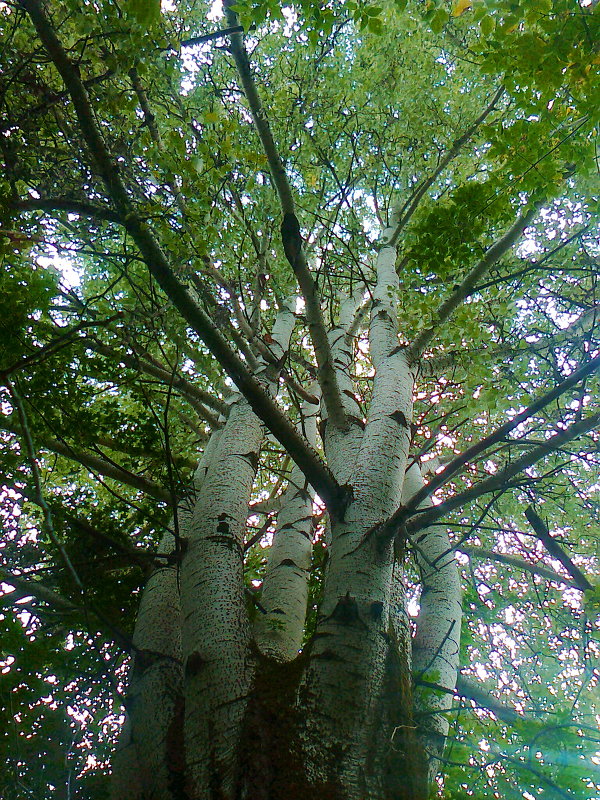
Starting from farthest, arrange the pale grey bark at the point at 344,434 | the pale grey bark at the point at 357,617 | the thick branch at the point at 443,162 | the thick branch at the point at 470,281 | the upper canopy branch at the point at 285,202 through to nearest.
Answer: the thick branch at the point at 443,162 < the thick branch at the point at 470,281 < the pale grey bark at the point at 344,434 < the upper canopy branch at the point at 285,202 < the pale grey bark at the point at 357,617

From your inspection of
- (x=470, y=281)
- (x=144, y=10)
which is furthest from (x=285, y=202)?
(x=470, y=281)

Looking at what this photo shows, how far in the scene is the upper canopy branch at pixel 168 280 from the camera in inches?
86.8

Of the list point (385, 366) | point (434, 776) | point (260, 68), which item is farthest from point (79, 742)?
point (260, 68)

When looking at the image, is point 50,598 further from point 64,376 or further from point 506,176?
point 506,176

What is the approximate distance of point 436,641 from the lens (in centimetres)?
289

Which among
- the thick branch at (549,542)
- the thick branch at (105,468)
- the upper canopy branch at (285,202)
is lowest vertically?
the thick branch at (549,542)

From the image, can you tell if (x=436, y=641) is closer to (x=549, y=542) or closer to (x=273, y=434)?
(x=549, y=542)

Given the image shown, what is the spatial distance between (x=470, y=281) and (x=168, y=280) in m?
2.15

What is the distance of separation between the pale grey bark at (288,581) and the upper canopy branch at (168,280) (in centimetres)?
62

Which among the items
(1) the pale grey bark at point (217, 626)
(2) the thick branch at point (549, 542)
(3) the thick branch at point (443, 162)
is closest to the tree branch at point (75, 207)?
(1) the pale grey bark at point (217, 626)

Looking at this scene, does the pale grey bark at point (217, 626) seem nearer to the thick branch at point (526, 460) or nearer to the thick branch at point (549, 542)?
the thick branch at point (526, 460)

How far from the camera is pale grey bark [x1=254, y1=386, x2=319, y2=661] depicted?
9.04 ft

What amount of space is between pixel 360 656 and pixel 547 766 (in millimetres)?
909

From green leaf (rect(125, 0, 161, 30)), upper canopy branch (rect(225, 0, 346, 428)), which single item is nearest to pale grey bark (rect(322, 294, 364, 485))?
upper canopy branch (rect(225, 0, 346, 428))
